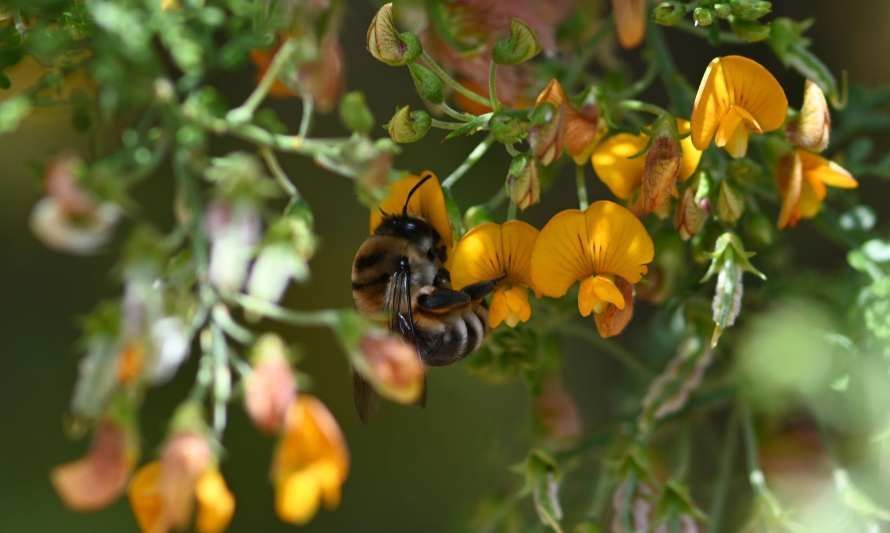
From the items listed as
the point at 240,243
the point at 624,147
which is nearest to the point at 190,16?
the point at 240,243

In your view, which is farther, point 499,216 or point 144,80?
point 499,216

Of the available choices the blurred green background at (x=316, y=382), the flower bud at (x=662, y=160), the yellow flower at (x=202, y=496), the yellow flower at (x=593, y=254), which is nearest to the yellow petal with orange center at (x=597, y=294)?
the yellow flower at (x=593, y=254)

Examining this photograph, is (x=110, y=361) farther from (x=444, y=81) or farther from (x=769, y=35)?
(x=769, y=35)

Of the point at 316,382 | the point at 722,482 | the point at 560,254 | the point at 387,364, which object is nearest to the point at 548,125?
the point at 560,254

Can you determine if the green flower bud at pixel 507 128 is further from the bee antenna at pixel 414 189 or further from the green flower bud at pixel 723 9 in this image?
the green flower bud at pixel 723 9

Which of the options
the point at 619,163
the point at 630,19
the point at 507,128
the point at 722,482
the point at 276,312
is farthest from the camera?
the point at 722,482

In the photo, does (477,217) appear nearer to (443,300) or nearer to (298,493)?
(443,300)
